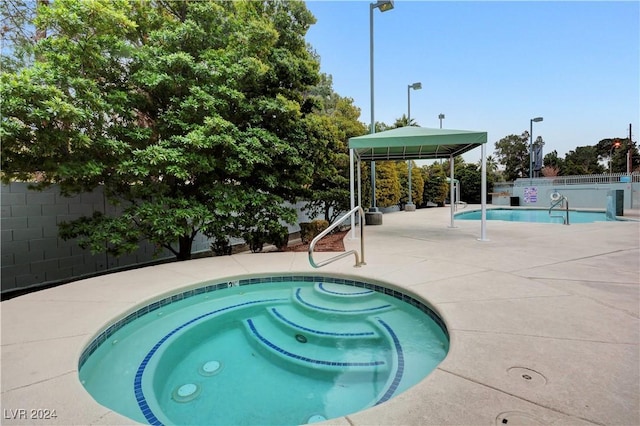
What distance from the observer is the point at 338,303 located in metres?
3.84

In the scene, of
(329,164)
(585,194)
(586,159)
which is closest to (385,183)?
(329,164)

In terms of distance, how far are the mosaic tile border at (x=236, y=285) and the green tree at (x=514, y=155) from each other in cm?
4551

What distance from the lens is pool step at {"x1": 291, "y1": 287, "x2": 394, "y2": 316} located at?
11.7 feet

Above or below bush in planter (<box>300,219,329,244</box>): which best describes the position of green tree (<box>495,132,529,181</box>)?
above

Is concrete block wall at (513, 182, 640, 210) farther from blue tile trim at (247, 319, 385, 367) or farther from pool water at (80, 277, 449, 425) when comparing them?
blue tile trim at (247, 319, 385, 367)

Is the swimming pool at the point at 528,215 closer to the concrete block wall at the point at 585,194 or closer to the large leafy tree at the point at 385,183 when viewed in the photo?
the large leafy tree at the point at 385,183

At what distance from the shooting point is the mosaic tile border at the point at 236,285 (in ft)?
8.82

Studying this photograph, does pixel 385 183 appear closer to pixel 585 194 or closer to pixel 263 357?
pixel 263 357

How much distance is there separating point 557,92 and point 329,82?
16481 millimetres

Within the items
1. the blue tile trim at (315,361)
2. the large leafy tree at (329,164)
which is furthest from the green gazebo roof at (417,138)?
the blue tile trim at (315,361)

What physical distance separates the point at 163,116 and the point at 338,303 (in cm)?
413

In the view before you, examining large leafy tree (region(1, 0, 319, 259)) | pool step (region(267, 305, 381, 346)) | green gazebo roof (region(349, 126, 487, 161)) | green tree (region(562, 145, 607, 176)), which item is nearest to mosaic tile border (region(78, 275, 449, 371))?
pool step (region(267, 305, 381, 346))

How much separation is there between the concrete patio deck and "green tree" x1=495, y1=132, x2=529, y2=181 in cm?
4267

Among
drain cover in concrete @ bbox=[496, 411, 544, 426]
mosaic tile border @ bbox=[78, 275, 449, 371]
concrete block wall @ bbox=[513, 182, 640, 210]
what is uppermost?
concrete block wall @ bbox=[513, 182, 640, 210]
